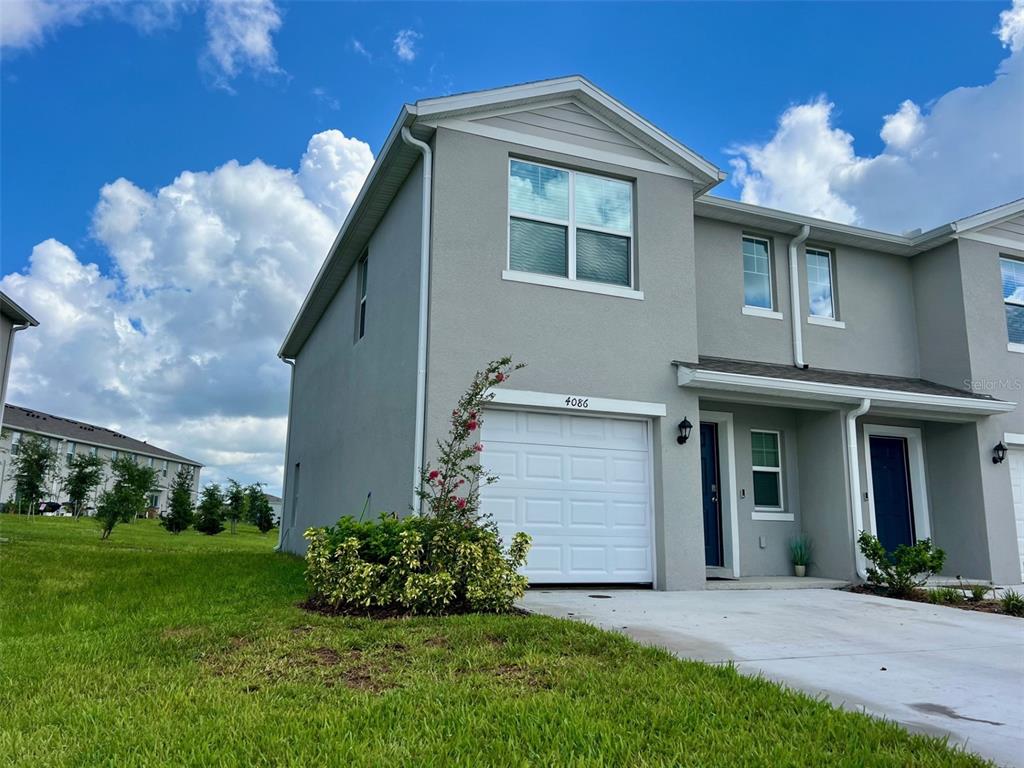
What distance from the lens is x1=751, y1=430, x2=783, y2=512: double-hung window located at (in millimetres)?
11203

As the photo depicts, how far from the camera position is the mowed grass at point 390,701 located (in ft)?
10.1

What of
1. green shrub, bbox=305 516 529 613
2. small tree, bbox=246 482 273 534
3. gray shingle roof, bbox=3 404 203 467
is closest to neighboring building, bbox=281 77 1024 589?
green shrub, bbox=305 516 529 613

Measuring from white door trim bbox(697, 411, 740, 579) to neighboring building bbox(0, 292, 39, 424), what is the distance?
15.9 m

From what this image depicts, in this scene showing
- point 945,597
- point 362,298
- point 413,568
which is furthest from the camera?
point 362,298

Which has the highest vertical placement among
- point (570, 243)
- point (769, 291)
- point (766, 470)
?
point (769, 291)

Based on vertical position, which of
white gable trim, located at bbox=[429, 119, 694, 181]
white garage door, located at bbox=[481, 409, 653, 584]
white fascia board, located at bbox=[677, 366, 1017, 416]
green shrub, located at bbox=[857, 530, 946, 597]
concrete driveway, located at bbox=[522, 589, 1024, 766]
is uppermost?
white gable trim, located at bbox=[429, 119, 694, 181]

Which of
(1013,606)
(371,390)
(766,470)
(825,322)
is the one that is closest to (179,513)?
(371,390)

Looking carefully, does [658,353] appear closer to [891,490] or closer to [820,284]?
[820,284]

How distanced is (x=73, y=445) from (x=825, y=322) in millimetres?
47049

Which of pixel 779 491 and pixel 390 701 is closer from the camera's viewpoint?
pixel 390 701

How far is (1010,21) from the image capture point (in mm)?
Result: 10742

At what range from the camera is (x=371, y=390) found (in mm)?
10805

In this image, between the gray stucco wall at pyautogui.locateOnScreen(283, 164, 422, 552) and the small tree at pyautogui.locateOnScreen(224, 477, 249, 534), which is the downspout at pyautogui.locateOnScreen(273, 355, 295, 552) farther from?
the small tree at pyautogui.locateOnScreen(224, 477, 249, 534)

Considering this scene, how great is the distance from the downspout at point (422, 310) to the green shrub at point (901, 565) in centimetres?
624
